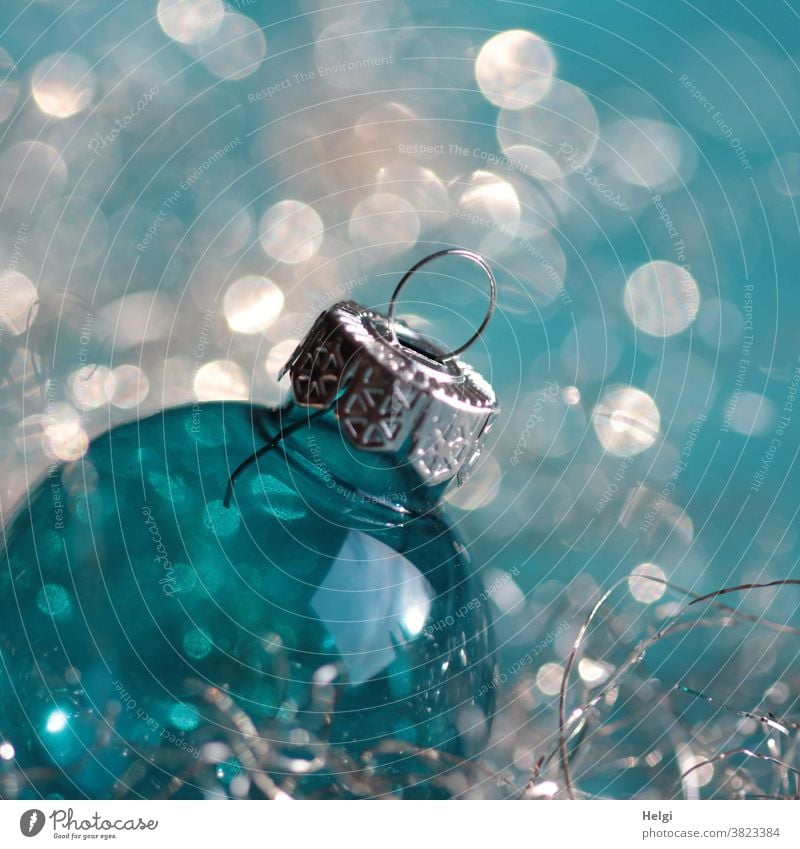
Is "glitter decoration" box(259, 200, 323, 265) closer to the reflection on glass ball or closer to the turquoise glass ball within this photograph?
the reflection on glass ball

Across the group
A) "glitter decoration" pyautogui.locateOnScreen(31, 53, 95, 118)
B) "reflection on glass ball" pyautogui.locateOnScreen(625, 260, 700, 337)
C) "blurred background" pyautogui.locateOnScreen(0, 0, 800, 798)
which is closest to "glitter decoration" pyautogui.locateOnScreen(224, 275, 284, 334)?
"blurred background" pyautogui.locateOnScreen(0, 0, 800, 798)

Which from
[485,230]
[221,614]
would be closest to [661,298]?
[485,230]

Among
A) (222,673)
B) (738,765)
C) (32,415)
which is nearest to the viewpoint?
(222,673)

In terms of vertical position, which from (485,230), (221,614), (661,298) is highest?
(485,230)

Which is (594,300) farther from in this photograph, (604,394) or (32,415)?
(32,415)

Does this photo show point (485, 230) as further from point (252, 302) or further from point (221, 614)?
point (221, 614)
